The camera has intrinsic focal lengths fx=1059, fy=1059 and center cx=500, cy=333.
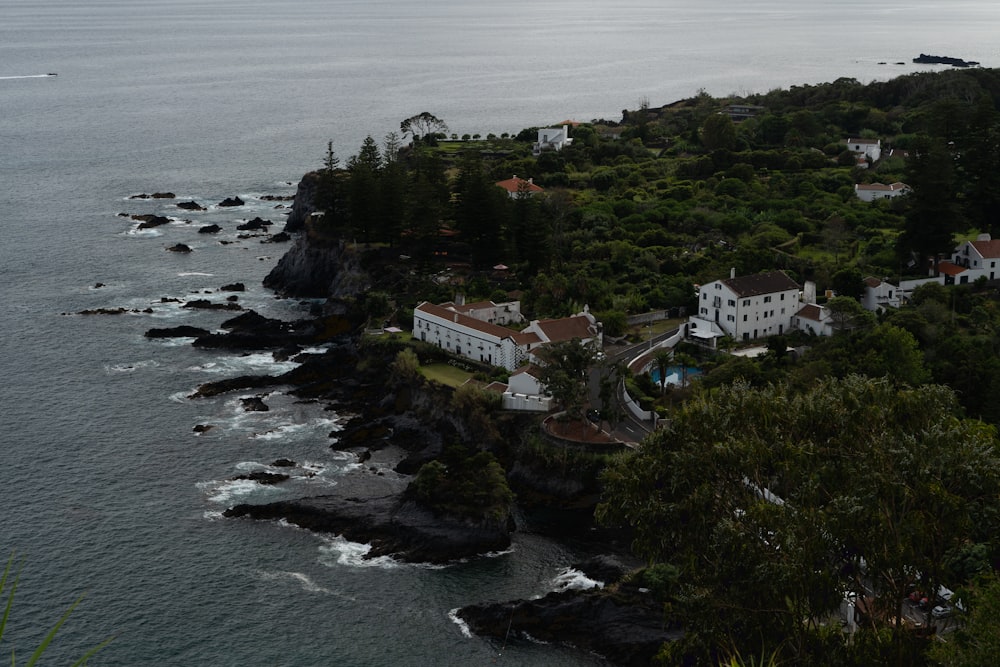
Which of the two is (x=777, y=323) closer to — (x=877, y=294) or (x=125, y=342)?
(x=877, y=294)

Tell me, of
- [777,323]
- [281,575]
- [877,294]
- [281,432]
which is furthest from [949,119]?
[281,575]

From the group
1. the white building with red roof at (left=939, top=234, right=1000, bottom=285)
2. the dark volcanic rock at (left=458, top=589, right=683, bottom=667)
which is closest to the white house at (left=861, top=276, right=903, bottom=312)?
the white building with red roof at (left=939, top=234, right=1000, bottom=285)

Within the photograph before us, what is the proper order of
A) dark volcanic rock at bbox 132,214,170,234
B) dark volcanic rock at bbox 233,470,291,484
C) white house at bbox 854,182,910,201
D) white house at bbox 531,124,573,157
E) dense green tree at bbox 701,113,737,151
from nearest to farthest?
dark volcanic rock at bbox 233,470,291,484 < white house at bbox 854,182,910,201 < dark volcanic rock at bbox 132,214,170,234 < dense green tree at bbox 701,113,737,151 < white house at bbox 531,124,573,157

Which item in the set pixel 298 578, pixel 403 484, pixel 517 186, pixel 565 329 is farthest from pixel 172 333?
pixel 517 186

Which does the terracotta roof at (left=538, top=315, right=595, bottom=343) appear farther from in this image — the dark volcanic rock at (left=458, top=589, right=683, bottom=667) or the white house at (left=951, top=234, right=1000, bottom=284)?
the white house at (left=951, top=234, right=1000, bottom=284)

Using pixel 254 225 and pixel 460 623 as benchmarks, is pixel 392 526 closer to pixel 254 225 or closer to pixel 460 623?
pixel 460 623

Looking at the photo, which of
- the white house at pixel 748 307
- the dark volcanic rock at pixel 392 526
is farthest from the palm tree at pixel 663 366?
the dark volcanic rock at pixel 392 526
